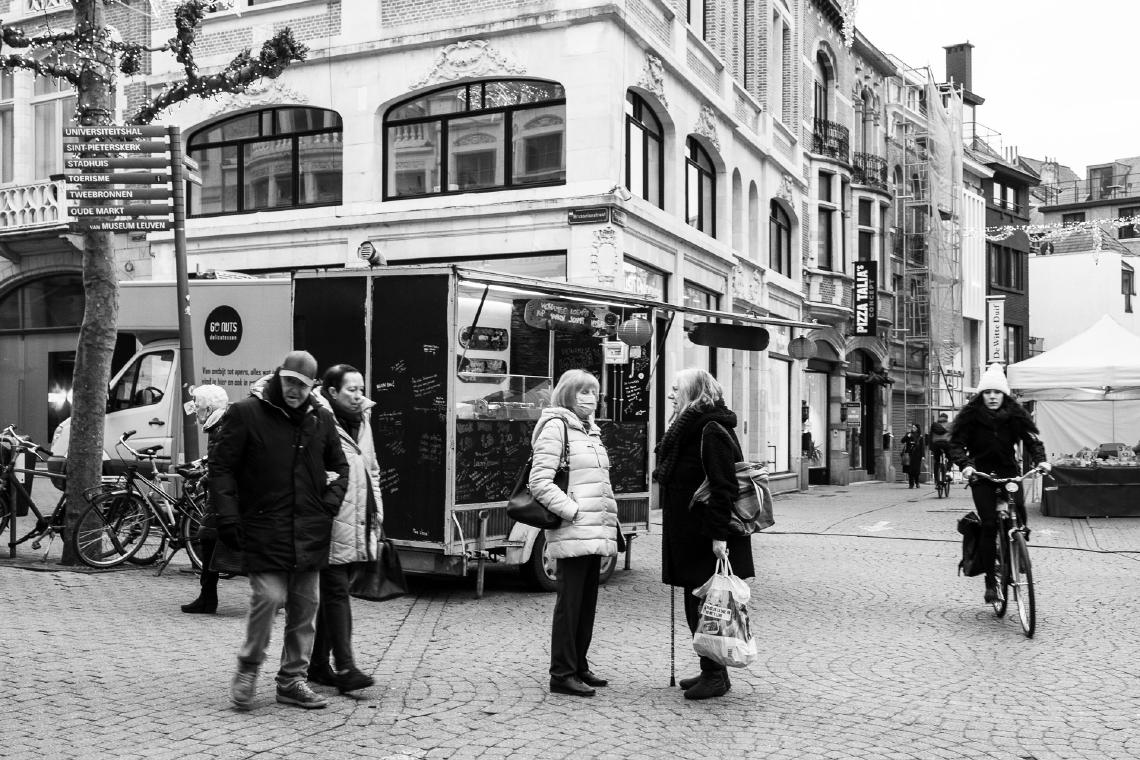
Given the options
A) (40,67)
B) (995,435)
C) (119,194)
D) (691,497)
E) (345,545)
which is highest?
(40,67)

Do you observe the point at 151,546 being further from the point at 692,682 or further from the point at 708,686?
the point at 708,686

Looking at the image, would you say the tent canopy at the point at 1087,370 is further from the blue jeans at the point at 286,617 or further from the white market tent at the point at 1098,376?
the blue jeans at the point at 286,617

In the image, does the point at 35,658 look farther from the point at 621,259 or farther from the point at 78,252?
the point at 78,252

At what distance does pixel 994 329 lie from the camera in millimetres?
48562

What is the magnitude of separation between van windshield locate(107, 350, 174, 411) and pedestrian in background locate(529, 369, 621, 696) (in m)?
9.01

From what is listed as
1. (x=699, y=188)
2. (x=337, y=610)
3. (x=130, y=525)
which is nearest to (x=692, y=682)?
(x=337, y=610)

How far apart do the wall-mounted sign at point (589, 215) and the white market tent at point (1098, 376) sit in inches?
336

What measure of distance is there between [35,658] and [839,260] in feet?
97.5

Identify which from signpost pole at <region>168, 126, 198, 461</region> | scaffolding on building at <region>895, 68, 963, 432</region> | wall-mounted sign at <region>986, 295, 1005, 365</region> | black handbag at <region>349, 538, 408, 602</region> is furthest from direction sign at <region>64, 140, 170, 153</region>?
wall-mounted sign at <region>986, 295, 1005, 365</region>

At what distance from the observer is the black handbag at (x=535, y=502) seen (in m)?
6.50

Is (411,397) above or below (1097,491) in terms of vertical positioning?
above

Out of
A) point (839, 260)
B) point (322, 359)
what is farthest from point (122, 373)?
point (839, 260)

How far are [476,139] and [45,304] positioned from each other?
9793 millimetres

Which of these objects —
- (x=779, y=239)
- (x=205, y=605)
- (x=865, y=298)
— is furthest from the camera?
(x=865, y=298)
